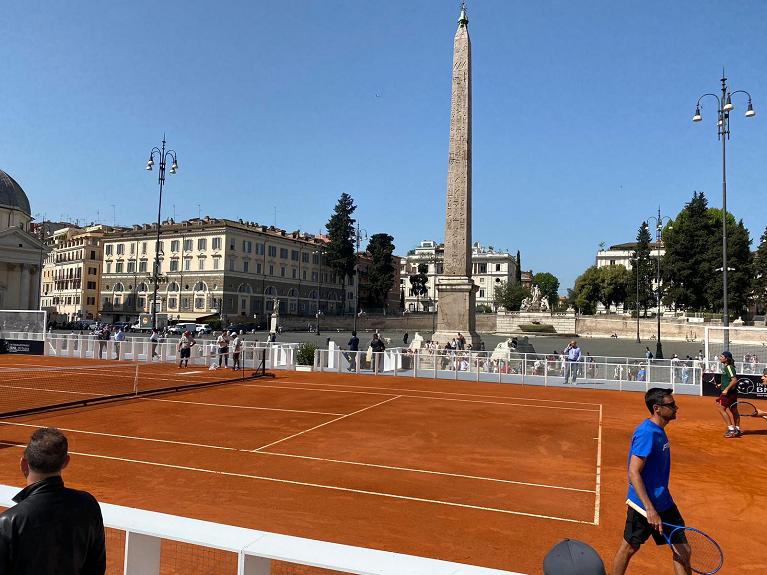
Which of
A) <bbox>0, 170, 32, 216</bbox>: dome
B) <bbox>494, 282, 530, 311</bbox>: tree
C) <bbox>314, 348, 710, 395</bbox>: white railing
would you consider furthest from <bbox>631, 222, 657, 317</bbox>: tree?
<bbox>0, 170, 32, 216</bbox>: dome

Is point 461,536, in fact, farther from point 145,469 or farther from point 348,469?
point 145,469

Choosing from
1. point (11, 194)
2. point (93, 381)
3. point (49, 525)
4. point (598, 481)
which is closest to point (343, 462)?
point (598, 481)

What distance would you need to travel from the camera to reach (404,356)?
24828mm

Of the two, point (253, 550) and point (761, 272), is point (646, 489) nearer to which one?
point (253, 550)

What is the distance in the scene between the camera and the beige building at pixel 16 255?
191ft

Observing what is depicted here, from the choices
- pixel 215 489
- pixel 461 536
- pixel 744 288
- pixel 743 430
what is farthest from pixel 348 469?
pixel 744 288

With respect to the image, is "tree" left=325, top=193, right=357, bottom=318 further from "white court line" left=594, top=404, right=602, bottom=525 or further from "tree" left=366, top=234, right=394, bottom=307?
"white court line" left=594, top=404, right=602, bottom=525

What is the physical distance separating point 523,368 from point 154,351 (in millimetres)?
18827

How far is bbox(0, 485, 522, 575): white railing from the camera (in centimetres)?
202

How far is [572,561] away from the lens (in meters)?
1.79

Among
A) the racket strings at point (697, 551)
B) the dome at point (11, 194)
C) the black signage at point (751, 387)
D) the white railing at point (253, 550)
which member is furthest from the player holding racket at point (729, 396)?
the dome at point (11, 194)

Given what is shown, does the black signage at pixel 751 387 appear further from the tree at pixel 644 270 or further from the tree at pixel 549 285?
the tree at pixel 549 285

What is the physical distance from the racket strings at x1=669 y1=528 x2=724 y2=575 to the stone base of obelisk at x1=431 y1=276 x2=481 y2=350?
74.7 feet

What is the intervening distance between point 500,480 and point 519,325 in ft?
241
